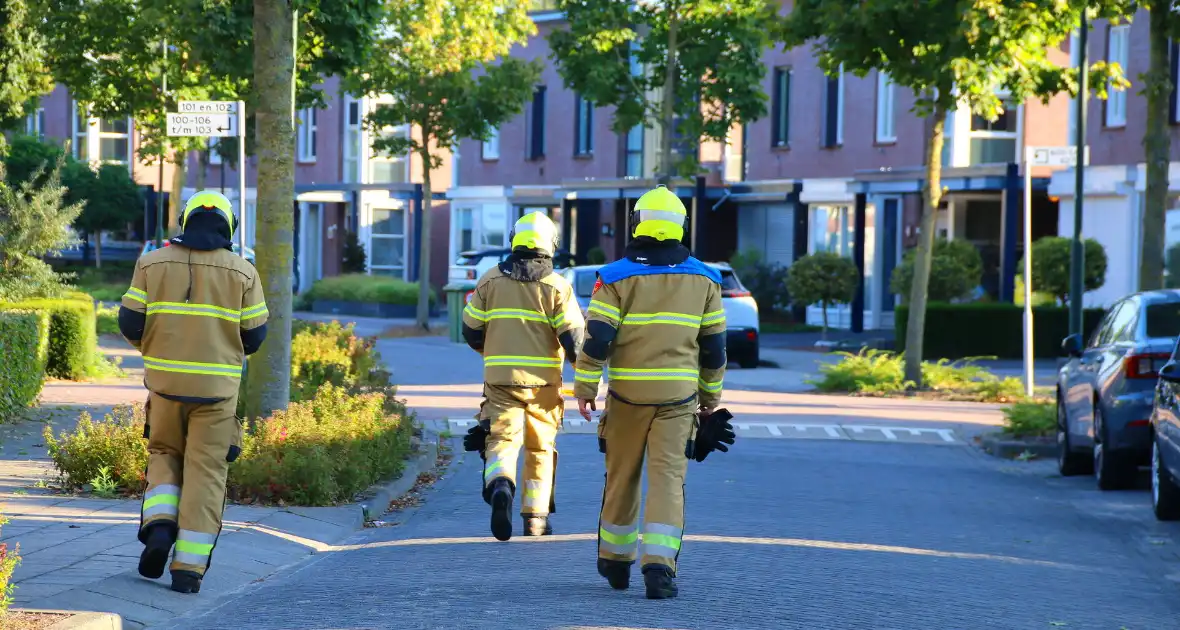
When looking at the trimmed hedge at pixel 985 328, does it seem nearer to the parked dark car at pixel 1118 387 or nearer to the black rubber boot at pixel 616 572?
the parked dark car at pixel 1118 387

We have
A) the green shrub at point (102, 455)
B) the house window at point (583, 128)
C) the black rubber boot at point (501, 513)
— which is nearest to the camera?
the black rubber boot at point (501, 513)

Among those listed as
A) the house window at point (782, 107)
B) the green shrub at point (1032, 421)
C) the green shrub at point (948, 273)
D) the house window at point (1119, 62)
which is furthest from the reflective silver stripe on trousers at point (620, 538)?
the house window at point (782, 107)

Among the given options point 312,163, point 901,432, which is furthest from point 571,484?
point 312,163

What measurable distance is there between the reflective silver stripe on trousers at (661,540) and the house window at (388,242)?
41253mm

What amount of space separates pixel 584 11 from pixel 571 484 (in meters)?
16.8

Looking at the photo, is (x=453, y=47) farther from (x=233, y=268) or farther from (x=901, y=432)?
(x=233, y=268)

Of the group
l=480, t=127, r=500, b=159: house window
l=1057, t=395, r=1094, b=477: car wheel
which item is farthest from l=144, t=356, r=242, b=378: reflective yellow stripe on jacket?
l=480, t=127, r=500, b=159: house window

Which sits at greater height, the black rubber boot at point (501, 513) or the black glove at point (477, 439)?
the black glove at point (477, 439)

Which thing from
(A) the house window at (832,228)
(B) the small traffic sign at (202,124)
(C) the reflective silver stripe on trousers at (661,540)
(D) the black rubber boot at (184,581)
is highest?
(B) the small traffic sign at (202,124)

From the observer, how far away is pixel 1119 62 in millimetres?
29047

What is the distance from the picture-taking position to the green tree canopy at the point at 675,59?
2686 cm

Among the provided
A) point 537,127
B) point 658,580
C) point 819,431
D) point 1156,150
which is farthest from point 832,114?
point 658,580

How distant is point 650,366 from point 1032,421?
903 cm

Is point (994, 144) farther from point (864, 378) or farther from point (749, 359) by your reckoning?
point (864, 378)
